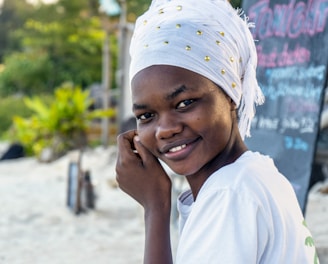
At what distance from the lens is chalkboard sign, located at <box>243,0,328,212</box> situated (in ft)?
9.27

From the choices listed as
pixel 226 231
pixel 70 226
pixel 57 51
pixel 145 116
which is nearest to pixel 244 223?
pixel 226 231

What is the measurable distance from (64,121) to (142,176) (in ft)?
30.5

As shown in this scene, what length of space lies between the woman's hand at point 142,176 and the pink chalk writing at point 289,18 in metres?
1.73

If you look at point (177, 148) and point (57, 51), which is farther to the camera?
point (57, 51)

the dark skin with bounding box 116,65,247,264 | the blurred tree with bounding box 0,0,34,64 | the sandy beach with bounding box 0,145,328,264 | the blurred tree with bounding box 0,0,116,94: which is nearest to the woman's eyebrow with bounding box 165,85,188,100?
the dark skin with bounding box 116,65,247,264

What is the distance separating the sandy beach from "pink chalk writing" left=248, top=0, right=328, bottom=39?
1515 mm

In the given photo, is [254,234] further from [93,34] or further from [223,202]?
[93,34]

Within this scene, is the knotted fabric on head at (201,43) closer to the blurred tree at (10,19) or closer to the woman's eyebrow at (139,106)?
the woman's eyebrow at (139,106)

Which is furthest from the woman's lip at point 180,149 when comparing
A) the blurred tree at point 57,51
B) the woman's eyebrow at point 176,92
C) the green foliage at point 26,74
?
the green foliage at point 26,74

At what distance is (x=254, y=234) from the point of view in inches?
40.3

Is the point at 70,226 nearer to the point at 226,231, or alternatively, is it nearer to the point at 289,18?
the point at 289,18

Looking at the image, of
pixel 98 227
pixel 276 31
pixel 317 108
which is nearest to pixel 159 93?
pixel 317 108

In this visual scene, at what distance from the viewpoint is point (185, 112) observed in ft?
3.89

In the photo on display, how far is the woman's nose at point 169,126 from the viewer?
3.91 ft
